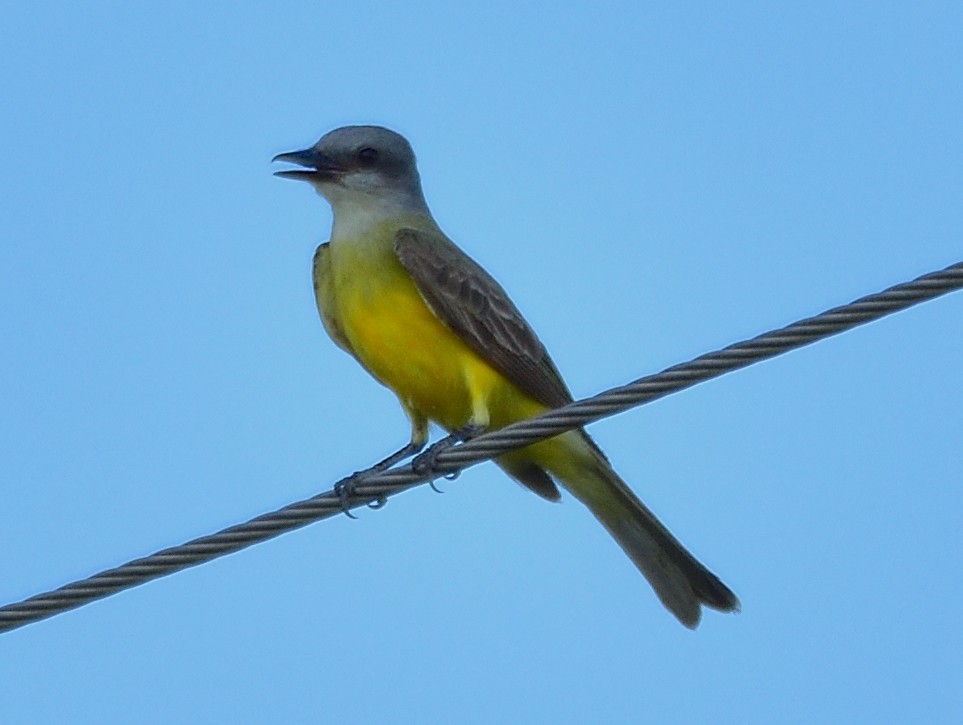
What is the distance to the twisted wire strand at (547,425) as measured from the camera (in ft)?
15.4

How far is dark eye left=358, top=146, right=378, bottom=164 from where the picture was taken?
8648mm

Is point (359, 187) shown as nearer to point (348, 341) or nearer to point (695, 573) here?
point (348, 341)

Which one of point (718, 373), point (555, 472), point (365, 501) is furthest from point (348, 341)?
point (718, 373)

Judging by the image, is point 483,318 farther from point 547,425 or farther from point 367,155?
point 547,425

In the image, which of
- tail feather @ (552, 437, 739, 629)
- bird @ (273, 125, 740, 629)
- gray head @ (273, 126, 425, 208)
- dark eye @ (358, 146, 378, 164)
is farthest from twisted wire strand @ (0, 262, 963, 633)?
dark eye @ (358, 146, 378, 164)

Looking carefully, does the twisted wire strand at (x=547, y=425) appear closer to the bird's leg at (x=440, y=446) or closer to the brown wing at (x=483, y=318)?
the bird's leg at (x=440, y=446)

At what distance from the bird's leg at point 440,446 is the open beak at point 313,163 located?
1.56m

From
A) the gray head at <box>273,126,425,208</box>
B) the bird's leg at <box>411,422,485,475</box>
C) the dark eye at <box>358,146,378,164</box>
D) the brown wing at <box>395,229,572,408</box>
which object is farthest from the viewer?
the dark eye at <box>358,146,378,164</box>

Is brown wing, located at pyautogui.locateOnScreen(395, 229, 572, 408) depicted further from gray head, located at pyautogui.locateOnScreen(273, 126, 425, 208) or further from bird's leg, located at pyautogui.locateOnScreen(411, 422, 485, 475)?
gray head, located at pyautogui.locateOnScreen(273, 126, 425, 208)

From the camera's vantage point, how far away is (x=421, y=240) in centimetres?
796

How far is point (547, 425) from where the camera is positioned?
533 centimetres

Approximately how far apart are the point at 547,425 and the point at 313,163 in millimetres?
3564

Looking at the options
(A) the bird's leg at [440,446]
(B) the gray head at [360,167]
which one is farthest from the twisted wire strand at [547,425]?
(B) the gray head at [360,167]

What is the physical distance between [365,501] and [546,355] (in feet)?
5.61
